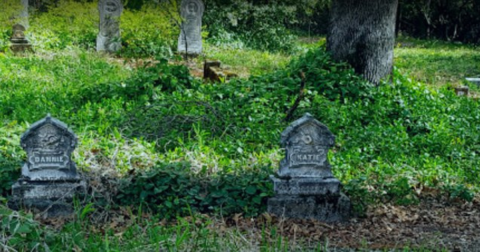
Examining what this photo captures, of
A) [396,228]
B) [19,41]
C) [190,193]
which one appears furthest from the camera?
[19,41]

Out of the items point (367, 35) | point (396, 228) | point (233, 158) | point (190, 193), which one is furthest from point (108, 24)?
point (396, 228)

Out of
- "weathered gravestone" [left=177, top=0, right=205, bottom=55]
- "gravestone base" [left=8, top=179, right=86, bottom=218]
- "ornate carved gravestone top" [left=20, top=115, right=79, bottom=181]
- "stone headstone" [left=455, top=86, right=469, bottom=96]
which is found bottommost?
"gravestone base" [left=8, top=179, right=86, bottom=218]

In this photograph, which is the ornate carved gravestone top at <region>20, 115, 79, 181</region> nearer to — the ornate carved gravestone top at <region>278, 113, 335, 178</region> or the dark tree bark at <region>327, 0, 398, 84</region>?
the ornate carved gravestone top at <region>278, 113, 335, 178</region>

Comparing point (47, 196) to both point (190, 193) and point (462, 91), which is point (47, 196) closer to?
point (190, 193)

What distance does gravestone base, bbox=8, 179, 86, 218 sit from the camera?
18.0 ft

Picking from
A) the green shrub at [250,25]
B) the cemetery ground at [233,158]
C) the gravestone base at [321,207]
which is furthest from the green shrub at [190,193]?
the green shrub at [250,25]

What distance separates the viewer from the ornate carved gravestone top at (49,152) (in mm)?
5520

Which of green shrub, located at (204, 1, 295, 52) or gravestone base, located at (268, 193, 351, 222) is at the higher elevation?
green shrub, located at (204, 1, 295, 52)

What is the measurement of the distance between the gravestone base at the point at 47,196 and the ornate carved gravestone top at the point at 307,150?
179cm

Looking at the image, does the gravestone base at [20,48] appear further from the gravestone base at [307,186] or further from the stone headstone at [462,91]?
the gravestone base at [307,186]

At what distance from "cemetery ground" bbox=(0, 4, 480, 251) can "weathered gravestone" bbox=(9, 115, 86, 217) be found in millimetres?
185

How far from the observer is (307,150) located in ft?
18.9

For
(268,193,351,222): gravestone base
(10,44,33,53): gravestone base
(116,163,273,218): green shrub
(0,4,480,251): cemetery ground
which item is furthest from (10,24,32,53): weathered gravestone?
(268,193,351,222): gravestone base

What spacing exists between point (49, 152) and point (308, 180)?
7.39 ft
